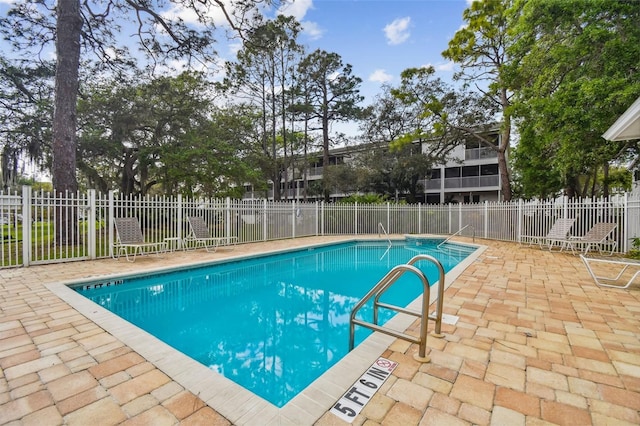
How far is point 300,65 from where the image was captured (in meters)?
18.4

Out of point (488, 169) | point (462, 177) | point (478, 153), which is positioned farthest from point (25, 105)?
point (488, 169)

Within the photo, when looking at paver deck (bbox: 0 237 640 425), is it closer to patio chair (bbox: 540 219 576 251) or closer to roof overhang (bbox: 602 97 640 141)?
roof overhang (bbox: 602 97 640 141)

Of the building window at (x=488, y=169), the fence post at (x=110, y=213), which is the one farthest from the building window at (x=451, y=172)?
the fence post at (x=110, y=213)

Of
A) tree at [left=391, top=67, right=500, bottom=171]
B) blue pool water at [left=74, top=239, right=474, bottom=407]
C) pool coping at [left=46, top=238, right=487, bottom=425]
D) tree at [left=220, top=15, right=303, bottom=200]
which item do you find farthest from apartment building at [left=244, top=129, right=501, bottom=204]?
pool coping at [left=46, top=238, right=487, bottom=425]

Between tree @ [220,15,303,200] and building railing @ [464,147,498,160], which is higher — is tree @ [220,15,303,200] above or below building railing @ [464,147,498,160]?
above

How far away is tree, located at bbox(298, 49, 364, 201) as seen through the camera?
18.6 metres

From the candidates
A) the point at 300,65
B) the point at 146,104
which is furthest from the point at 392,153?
the point at 146,104

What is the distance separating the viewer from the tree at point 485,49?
45.2 ft

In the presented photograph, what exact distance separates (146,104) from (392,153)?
1454 centimetres

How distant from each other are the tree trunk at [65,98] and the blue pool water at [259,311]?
533 centimetres

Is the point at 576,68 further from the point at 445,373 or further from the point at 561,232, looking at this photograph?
the point at 445,373

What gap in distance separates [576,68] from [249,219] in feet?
41.0

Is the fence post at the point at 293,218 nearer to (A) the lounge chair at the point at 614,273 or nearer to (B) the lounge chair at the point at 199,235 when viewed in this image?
(B) the lounge chair at the point at 199,235

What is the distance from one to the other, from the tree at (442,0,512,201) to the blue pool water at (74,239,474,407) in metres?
10.3
